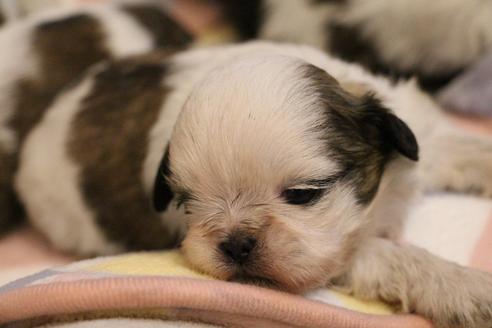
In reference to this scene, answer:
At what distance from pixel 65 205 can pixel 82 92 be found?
354 millimetres

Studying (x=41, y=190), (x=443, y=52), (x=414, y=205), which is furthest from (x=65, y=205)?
(x=443, y=52)

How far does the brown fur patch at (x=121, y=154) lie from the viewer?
177 cm

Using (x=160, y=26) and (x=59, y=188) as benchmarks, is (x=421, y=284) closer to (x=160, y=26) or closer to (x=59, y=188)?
(x=59, y=188)

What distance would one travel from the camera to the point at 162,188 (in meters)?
1.49

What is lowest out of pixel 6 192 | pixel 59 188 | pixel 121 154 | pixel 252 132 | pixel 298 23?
pixel 6 192

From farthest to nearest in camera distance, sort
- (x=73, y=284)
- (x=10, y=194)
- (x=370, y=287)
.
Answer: (x=10, y=194), (x=370, y=287), (x=73, y=284)

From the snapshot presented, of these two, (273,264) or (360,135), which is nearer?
(273,264)

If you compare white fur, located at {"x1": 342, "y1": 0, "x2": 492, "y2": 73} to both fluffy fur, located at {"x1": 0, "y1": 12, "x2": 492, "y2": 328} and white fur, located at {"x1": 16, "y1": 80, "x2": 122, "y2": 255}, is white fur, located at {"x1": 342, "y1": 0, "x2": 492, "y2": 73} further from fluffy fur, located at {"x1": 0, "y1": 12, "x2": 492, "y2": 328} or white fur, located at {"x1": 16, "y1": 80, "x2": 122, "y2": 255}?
white fur, located at {"x1": 16, "y1": 80, "x2": 122, "y2": 255}

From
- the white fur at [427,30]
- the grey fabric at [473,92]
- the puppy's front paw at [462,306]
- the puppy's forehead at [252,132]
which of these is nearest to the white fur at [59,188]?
the puppy's forehead at [252,132]

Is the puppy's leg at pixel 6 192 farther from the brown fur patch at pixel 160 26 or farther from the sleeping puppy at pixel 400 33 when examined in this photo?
the sleeping puppy at pixel 400 33

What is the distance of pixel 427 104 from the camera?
203 centimetres

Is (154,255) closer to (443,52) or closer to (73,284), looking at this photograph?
(73,284)

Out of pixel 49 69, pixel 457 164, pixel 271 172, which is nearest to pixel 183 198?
pixel 271 172

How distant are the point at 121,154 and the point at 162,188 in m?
0.35
